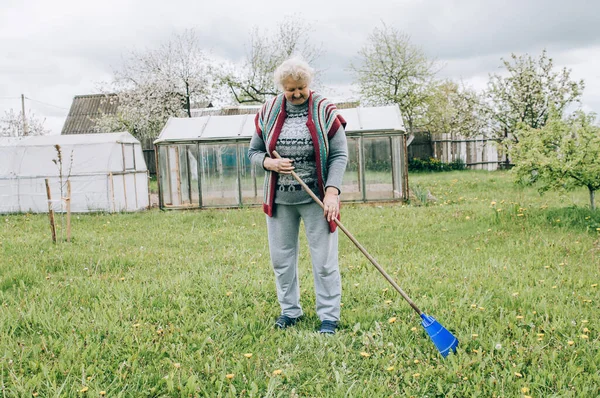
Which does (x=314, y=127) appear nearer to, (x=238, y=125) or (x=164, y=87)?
(x=238, y=125)

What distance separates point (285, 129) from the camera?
3.42m

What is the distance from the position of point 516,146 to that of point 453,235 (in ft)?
5.89

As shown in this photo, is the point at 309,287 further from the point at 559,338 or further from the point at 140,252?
the point at 140,252

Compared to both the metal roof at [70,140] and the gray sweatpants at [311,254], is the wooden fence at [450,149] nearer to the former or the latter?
the metal roof at [70,140]

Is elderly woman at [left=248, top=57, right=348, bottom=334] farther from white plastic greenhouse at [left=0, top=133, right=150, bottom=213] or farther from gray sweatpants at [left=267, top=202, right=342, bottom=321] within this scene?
white plastic greenhouse at [left=0, top=133, right=150, bottom=213]

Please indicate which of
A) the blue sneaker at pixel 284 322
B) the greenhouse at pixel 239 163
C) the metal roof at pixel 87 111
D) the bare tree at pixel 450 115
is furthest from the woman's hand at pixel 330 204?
Answer: the metal roof at pixel 87 111

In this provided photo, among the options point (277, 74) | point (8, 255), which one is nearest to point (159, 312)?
point (277, 74)

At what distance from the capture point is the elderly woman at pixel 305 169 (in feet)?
10.8

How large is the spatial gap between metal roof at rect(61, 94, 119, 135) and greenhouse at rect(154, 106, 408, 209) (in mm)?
16987

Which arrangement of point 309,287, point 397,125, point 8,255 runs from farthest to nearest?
point 397,125 < point 8,255 < point 309,287

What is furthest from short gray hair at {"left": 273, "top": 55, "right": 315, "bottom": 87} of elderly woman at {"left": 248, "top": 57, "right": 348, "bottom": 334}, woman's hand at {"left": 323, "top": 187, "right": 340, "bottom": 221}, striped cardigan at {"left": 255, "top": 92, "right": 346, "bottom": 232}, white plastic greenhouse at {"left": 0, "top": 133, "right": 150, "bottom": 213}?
white plastic greenhouse at {"left": 0, "top": 133, "right": 150, "bottom": 213}

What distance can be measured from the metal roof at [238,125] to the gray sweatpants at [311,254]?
318 inches

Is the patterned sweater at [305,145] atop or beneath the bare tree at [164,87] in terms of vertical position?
beneath

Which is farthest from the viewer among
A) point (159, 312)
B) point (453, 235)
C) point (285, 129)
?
point (453, 235)
